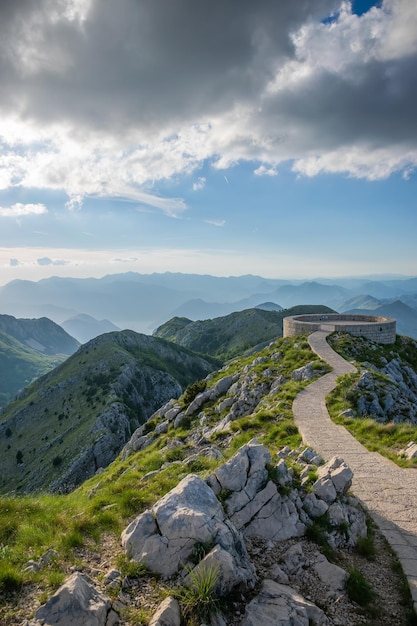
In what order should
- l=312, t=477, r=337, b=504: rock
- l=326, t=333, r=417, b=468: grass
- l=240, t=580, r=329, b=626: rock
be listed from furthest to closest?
l=326, t=333, r=417, b=468: grass < l=312, t=477, r=337, b=504: rock < l=240, t=580, r=329, b=626: rock

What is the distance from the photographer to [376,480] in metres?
13.6

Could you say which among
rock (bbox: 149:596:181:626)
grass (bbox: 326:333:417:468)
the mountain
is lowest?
the mountain

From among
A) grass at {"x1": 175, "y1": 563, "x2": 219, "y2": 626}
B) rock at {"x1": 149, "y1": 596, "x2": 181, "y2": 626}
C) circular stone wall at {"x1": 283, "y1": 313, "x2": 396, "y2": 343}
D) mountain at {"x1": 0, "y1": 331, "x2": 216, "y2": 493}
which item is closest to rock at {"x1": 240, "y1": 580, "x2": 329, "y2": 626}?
grass at {"x1": 175, "y1": 563, "x2": 219, "y2": 626}

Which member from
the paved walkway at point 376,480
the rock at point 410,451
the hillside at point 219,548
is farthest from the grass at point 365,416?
the hillside at point 219,548

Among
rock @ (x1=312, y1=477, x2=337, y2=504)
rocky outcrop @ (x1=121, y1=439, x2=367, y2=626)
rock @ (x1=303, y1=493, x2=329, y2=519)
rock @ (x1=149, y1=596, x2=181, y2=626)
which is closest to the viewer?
rock @ (x1=149, y1=596, x2=181, y2=626)

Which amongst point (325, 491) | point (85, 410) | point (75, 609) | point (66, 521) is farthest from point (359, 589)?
point (85, 410)

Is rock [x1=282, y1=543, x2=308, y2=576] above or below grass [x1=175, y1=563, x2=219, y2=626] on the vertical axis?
below

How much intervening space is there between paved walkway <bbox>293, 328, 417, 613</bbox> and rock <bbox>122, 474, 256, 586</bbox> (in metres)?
4.06

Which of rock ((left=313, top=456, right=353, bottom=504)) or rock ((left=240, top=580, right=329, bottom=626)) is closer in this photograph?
rock ((left=240, top=580, right=329, bottom=626))

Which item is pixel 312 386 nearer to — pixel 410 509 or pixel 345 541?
pixel 410 509

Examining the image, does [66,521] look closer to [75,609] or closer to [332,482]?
[75,609]

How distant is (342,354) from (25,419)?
9754 cm

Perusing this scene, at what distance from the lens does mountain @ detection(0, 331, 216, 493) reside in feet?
237

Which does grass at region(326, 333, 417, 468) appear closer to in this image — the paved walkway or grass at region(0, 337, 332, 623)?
the paved walkway
